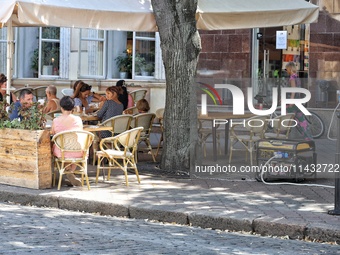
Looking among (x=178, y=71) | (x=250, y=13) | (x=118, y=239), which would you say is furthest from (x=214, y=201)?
(x=250, y=13)

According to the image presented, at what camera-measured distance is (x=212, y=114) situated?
1264 centimetres

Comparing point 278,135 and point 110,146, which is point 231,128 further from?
point 110,146

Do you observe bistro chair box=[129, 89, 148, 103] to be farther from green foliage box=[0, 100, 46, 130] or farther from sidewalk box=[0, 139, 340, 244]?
green foliage box=[0, 100, 46, 130]

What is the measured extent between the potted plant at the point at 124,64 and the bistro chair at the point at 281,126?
10.8 metres

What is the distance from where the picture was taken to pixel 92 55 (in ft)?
75.9

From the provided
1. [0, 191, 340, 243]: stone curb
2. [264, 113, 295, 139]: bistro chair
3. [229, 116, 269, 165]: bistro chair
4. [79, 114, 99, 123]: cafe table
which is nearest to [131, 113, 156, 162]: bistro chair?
[79, 114, 99, 123]: cafe table

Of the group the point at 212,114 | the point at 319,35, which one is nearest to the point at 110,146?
the point at 212,114

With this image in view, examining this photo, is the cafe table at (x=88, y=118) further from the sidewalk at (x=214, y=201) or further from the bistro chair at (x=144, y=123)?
the sidewalk at (x=214, y=201)

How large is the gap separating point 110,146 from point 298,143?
13.0 ft

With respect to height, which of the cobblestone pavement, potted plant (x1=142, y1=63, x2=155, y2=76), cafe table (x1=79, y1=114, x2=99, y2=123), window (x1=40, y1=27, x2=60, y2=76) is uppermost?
window (x1=40, y1=27, x2=60, y2=76)

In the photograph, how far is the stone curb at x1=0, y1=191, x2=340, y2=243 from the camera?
30.3ft

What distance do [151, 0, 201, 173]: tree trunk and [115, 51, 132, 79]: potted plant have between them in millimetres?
9197

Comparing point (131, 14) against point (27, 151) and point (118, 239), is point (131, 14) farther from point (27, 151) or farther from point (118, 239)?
point (118, 239)

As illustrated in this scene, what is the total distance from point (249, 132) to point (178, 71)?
5.49 feet
